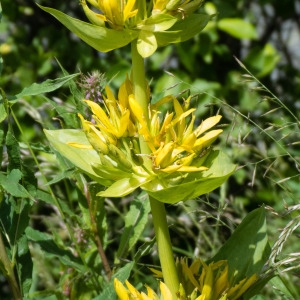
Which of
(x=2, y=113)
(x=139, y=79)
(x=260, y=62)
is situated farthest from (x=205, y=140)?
(x=260, y=62)

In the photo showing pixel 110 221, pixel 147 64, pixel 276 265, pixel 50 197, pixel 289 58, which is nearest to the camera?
pixel 276 265

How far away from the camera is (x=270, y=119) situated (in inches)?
125

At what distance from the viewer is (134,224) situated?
1784 mm

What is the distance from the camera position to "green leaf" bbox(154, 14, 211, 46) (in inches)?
Answer: 55.1

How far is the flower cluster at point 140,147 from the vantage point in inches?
53.7

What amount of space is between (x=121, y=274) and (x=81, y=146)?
0.26m

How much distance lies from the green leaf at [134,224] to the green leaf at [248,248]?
270mm

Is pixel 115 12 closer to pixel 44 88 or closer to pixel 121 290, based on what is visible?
pixel 44 88

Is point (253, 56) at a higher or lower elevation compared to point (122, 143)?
lower

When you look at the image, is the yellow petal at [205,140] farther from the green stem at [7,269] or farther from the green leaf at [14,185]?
the green stem at [7,269]

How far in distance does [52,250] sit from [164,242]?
382 mm

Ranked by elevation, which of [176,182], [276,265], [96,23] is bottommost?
[276,265]

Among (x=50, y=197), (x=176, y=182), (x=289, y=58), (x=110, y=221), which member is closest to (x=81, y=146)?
(x=176, y=182)

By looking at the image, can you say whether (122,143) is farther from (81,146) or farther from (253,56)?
(253,56)
